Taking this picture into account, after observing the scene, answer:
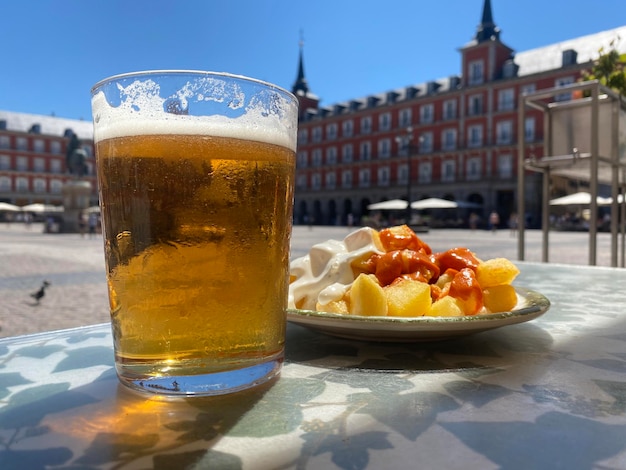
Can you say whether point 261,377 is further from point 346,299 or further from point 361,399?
point 346,299

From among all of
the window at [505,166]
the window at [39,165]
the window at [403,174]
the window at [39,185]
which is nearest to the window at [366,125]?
the window at [403,174]

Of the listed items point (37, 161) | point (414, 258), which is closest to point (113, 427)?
point (414, 258)

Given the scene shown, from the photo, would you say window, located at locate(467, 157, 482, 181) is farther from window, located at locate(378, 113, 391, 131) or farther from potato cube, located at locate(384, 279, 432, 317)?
potato cube, located at locate(384, 279, 432, 317)

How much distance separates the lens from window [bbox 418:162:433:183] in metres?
30.5

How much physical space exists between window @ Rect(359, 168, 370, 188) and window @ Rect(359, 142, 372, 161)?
0.77m

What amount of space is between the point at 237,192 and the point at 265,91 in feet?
0.42

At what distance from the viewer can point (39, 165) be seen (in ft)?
139

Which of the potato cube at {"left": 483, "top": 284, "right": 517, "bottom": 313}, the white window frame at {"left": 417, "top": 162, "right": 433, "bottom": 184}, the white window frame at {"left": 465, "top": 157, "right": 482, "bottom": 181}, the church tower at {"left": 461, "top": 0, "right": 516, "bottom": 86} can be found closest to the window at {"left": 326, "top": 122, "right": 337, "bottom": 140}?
the white window frame at {"left": 417, "top": 162, "right": 433, "bottom": 184}

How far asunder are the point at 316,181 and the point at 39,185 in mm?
23232

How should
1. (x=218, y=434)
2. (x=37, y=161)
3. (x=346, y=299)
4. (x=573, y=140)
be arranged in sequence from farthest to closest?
(x=37, y=161)
(x=573, y=140)
(x=346, y=299)
(x=218, y=434)

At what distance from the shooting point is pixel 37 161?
1667 inches

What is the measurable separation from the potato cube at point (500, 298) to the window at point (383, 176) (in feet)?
106

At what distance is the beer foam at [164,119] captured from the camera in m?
0.55

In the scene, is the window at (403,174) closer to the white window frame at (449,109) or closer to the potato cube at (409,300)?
the white window frame at (449,109)
